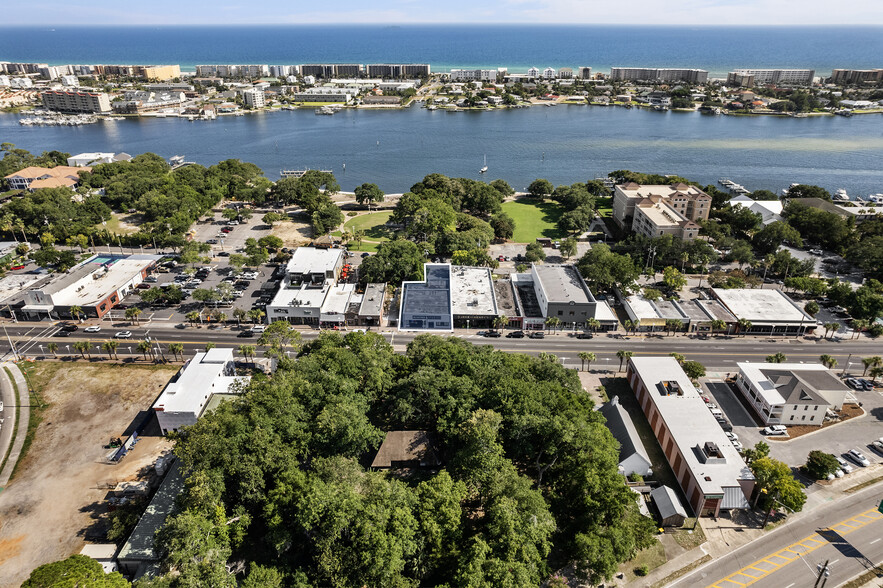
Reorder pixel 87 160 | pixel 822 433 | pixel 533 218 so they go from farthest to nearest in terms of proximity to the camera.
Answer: pixel 87 160
pixel 533 218
pixel 822 433

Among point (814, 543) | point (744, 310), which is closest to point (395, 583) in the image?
point (814, 543)

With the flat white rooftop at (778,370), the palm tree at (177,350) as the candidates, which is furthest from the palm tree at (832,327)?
the palm tree at (177,350)


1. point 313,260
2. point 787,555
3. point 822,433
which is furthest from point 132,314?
point 822,433

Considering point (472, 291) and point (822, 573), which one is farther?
point (472, 291)

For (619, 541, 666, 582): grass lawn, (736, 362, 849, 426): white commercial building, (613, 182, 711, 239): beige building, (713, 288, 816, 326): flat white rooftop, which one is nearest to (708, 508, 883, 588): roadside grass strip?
(619, 541, 666, 582): grass lawn

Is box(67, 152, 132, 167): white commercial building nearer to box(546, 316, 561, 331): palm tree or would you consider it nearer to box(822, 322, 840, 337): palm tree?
box(546, 316, 561, 331): palm tree

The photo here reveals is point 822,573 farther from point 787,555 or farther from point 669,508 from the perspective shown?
point 669,508

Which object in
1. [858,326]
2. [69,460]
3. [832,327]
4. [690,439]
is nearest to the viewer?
[690,439]

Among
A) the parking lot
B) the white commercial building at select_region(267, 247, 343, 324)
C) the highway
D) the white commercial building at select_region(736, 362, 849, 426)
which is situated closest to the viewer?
the parking lot
